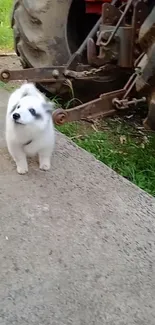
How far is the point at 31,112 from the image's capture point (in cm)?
234

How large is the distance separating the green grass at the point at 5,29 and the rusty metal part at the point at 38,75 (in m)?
1.89

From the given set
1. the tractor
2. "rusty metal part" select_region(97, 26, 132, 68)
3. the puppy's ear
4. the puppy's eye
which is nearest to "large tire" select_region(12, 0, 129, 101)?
the tractor

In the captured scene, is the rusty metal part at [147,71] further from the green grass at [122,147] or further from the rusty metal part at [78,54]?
the rusty metal part at [78,54]

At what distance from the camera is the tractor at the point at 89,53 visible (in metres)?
2.47

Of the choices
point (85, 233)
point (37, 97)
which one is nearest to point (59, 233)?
point (85, 233)

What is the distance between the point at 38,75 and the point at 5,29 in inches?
115

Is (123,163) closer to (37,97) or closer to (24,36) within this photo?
(37,97)

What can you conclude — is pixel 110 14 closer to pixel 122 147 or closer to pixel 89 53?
pixel 89 53

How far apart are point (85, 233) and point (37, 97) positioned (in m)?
0.61

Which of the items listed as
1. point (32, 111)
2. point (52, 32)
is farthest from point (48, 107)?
point (52, 32)

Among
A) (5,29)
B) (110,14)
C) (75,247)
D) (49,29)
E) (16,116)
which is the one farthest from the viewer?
(5,29)

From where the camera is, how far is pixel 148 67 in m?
2.19

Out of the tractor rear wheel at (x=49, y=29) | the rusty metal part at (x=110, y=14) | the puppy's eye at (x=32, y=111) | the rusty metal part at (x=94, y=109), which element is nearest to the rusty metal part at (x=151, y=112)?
the rusty metal part at (x=94, y=109)

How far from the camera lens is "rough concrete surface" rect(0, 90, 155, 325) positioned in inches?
67.4
